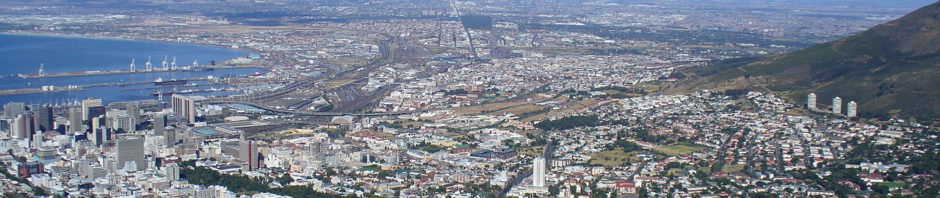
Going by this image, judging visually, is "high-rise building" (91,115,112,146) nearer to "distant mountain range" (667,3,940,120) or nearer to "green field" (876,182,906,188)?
"green field" (876,182,906,188)

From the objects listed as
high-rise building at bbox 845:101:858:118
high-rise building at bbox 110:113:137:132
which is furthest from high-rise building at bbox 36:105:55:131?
high-rise building at bbox 845:101:858:118

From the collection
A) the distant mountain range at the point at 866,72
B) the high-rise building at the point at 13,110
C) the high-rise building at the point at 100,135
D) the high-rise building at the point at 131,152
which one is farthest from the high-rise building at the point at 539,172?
the high-rise building at the point at 13,110

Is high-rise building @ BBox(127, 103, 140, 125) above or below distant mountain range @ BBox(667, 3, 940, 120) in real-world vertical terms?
below

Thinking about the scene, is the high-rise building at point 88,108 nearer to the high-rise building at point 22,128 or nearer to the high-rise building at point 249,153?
the high-rise building at point 22,128

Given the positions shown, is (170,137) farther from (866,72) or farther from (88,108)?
(866,72)

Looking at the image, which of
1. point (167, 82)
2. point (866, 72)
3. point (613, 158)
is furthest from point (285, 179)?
point (167, 82)
